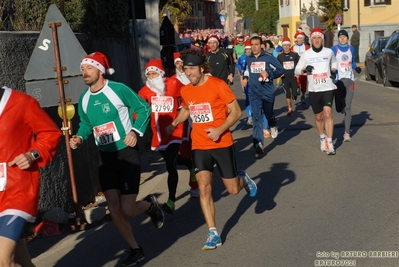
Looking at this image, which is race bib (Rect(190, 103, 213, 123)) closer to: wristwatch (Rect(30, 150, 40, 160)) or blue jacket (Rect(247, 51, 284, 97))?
wristwatch (Rect(30, 150, 40, 160))

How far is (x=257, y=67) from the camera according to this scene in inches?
560

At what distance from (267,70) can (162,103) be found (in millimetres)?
4655

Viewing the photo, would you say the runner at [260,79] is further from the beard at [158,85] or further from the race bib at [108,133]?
the race bib at [108,133]

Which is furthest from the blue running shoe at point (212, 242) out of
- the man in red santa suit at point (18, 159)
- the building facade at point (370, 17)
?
the building facade at point (370, 17)

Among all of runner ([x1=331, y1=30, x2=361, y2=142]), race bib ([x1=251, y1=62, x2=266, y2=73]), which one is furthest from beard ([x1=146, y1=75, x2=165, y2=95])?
runner ([x1=331, y1=30, x2=361, y2=142])

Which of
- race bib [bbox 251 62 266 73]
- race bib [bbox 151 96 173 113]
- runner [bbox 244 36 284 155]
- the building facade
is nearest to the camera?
race bib [bbox 151 96 173 113]

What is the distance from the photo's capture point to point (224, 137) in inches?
312

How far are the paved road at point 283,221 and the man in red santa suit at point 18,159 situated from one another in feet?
7.53

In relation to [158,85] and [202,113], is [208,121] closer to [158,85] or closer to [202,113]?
[202,113]

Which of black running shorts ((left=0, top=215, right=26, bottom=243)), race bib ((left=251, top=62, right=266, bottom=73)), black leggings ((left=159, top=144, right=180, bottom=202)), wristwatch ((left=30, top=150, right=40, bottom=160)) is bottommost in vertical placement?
black leggings ((left=159, top=144, right=180, bottom=202))

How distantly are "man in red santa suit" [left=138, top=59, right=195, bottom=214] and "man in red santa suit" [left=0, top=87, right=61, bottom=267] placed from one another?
4.20m

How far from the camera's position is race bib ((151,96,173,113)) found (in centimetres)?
970

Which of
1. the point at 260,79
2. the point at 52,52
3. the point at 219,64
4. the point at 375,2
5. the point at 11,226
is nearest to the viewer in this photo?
the point at 11,226

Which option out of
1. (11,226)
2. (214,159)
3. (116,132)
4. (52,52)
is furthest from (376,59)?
(11,226)
